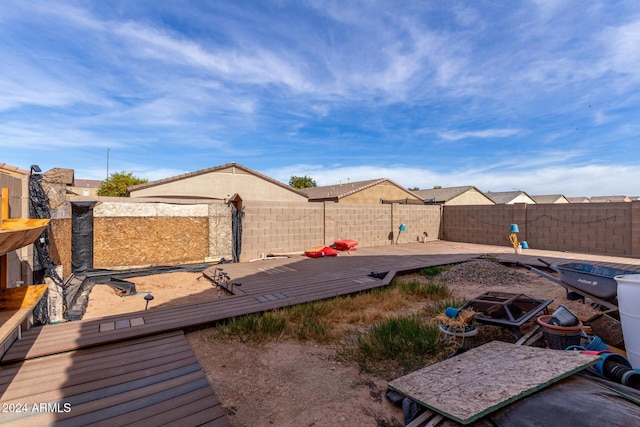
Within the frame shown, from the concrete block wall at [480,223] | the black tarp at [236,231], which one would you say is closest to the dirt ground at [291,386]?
the black tarp at [236,231]

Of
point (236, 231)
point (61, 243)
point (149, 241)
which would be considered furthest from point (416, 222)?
point (61, 243)

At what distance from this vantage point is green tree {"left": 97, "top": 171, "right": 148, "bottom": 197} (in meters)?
28.9

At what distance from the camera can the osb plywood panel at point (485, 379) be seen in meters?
1.85

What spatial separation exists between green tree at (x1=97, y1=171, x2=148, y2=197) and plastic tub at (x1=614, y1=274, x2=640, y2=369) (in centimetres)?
3341

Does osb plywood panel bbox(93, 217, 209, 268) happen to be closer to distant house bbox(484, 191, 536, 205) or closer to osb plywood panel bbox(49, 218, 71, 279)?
osb plywood panel bbox(49, 218, 71, 279)

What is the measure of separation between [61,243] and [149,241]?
7.67ft

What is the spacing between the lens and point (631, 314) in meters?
2.86

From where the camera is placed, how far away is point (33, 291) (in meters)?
3.41

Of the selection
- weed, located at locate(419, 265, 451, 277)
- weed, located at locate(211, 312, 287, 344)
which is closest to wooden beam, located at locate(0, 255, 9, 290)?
weed, located at locate(211, 312, 287, 344)

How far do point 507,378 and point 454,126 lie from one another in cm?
1906

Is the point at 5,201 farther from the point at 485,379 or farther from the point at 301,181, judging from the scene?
the point at 301,181

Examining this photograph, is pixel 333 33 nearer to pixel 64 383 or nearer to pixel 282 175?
pixel 64 383

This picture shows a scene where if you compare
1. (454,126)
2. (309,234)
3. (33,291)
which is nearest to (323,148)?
(454,126)

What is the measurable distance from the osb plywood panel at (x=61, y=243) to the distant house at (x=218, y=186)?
27.6 feet
